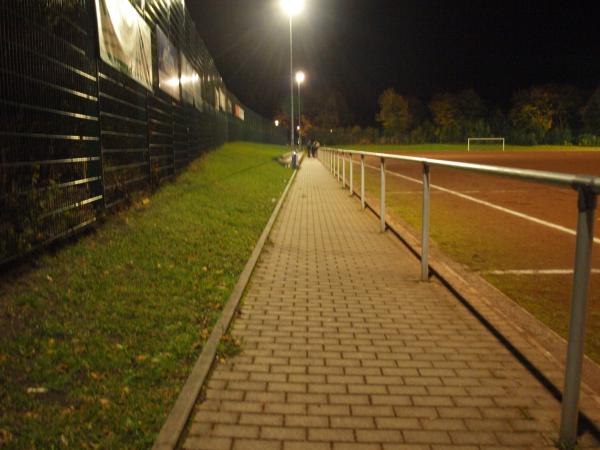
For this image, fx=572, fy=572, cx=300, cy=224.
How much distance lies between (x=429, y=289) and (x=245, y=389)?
2.91 meters

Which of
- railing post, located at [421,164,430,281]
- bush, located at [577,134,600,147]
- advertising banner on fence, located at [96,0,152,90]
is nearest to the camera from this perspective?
railing post, located at [421,164,430,281]

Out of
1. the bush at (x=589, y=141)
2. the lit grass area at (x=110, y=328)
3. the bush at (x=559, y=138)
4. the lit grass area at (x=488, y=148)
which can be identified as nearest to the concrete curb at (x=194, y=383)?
the lit grass area at (x=110, y=328)

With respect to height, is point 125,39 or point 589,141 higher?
point 125,39

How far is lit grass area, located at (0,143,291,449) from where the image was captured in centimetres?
304

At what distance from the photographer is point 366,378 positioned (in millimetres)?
3730

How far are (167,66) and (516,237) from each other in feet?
28.2

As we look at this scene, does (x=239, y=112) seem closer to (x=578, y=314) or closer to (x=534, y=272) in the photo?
(x=534, y=272)

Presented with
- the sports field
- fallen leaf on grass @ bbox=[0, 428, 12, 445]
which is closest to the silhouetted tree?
the sports field

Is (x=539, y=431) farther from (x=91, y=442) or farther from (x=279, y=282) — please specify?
(x=279, y=282)

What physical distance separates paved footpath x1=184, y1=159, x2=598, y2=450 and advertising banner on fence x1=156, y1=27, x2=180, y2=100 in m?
7.60

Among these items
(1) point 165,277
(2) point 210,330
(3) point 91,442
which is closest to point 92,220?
(1) point 165,277

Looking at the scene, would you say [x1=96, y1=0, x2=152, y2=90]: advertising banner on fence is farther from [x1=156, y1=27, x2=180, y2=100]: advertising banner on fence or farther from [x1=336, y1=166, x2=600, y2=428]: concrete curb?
[x1=336, y1=166, x2=600, y2=428]: concrete curb

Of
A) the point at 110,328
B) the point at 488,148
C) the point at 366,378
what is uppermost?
the point at 488,148

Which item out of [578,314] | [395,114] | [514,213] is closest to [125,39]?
[514,213]
